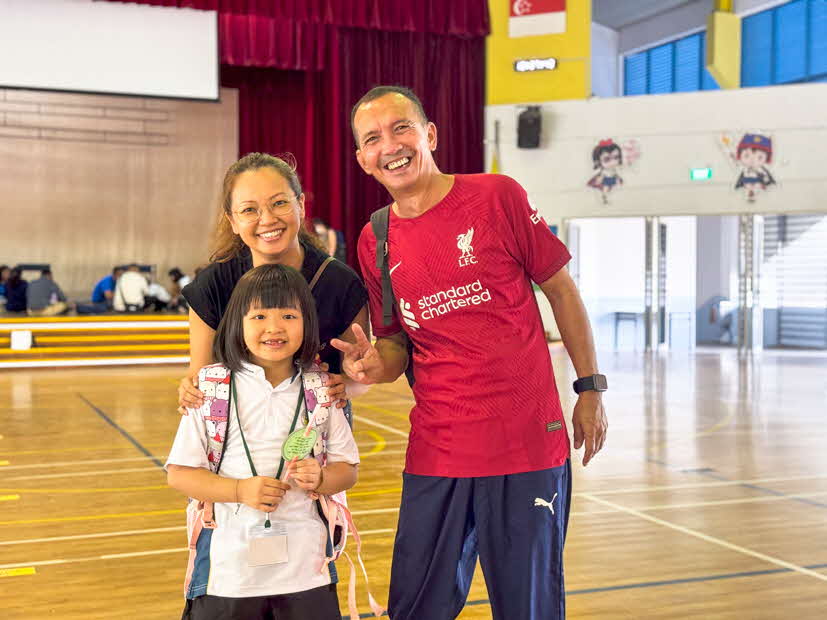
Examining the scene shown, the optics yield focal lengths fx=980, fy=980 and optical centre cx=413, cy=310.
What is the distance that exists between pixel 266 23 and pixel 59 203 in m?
5.09

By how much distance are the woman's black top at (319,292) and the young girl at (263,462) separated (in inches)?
4.5

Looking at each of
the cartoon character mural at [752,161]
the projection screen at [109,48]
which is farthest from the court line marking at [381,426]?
the cartoon character mural at [752,161]

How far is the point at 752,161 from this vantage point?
1470cm

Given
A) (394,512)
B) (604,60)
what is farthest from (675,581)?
(604,60)

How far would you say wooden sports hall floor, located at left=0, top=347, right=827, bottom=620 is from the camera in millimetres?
3391

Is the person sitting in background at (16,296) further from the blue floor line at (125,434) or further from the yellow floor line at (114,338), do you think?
the blue floor line at (125,434)

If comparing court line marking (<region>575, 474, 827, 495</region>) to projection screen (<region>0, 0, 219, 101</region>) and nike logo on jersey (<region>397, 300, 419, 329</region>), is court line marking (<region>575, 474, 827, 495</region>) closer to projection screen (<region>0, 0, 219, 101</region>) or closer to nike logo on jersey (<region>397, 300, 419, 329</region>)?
nike logo on jersey (<region>397, 300, 419, 329</region>)

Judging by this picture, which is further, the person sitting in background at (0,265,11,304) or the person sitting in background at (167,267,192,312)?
the person sitting in background at (167,267,192,312)

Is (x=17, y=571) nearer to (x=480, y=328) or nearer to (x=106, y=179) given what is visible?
(x=480, y=328)

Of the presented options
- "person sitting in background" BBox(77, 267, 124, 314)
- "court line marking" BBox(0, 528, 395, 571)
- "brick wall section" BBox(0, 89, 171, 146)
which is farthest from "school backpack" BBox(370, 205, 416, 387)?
→ "brick wall section" BBox(0, 89, 171, 146)

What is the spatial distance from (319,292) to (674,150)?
45.1 ft

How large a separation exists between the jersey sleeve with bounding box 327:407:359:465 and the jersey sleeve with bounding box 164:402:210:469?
0.27 meters

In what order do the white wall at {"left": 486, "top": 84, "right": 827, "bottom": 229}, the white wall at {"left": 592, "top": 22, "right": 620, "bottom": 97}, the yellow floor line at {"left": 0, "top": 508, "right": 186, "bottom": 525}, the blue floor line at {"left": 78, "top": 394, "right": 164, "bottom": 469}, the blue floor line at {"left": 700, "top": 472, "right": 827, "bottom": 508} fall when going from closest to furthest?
the yellow floor line at {"left": 0, "top": 508, "right": 186, "bottom": 525} → the blue floor line at {"left": 700, "top": 472, "right": 827, "bottom": 508} → the blue floor line at {"left": 78, "top": 394, "right": 164, "bottom": 469} → the white wall at {"left": 486, "top": 84, "right": 827, "bottom": 229} → the white wall at {"left": 592, "top": 22, "right": 620, "bottom": 97}

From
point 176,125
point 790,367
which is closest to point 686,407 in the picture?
point 790,367
